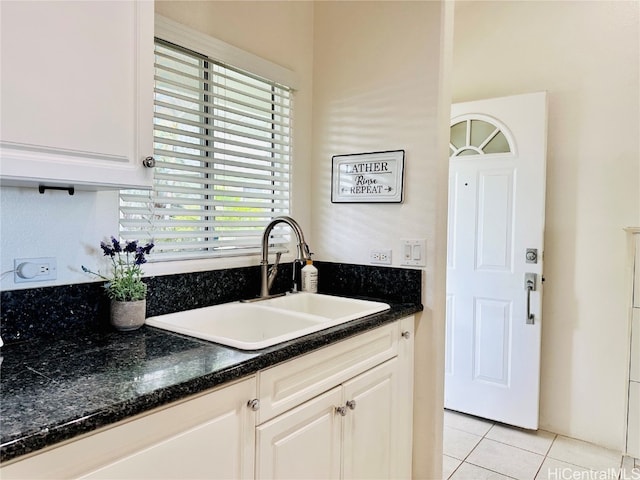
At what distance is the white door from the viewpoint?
2.60 meters

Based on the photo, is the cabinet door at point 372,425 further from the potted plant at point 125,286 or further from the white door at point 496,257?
the white door at point 496,257

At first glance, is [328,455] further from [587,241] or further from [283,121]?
[587,241]

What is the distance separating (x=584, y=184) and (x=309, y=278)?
1.71 m

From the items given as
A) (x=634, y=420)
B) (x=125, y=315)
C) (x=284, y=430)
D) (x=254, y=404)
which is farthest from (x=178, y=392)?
(x=634, y=420)

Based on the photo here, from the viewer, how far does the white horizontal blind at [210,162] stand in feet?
5.46

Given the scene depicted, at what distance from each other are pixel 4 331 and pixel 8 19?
80cm

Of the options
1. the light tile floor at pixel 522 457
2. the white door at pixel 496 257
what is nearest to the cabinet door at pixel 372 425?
the light tile floor at pixel 522 457

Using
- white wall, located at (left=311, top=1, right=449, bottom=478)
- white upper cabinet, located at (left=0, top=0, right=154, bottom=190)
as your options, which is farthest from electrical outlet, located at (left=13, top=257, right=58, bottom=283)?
white wall, located at (left=311, top=1, right=449, bottom=478)

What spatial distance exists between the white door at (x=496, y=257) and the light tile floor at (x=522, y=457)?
12 centimetres

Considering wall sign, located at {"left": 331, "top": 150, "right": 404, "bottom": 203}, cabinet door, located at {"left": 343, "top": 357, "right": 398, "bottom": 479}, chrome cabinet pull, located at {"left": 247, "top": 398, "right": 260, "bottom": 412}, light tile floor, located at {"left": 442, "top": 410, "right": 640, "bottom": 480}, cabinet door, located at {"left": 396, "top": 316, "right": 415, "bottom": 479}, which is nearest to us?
chrome cabinet pull, located at {"left": 247, "top": 398, "right": 260, "bottom": 412}

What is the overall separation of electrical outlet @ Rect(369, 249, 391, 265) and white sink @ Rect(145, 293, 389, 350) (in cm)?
24

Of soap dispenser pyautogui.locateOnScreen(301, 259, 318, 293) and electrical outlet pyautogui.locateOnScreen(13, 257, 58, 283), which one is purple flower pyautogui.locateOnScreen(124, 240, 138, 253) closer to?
electrical outlet pyautogui.locateOnScreen(13, 257, 58, 283)

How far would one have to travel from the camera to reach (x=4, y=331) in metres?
1.22

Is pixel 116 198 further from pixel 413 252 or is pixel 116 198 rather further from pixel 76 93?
pixel 413 252
